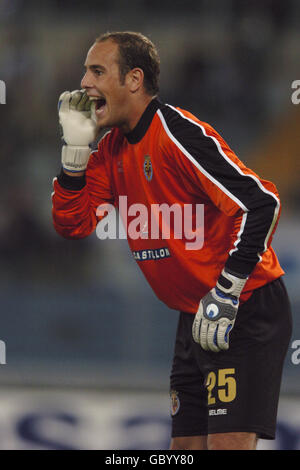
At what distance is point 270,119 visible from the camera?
24.9 ft

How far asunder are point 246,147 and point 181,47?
132 cm

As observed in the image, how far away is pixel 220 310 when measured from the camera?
2.98m

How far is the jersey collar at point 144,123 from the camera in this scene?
3.27m

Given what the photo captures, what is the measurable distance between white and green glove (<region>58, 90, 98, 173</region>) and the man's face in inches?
6.3

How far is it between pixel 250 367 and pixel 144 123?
1031mm

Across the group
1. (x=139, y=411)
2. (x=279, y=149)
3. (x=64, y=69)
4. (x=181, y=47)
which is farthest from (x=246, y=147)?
(x=139, y=411)

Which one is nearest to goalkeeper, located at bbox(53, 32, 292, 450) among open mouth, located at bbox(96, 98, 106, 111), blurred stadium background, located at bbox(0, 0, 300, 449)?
open mouth, located at bbox(96, 98, 106, 111)

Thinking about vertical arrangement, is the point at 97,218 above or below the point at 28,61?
below

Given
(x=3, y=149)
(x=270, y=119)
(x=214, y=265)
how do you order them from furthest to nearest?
(x=270, y=119) < (x=3, y=149) < (x=214, y=265)

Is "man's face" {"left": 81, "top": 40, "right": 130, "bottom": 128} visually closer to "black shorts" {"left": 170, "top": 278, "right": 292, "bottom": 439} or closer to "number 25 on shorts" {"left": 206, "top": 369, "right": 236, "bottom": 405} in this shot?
"black shorts" {"left": 170, "top": 278, "right": 292, "bottom": 439}

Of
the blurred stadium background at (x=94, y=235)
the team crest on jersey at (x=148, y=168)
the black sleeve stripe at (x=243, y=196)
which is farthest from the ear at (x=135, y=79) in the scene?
the blurred stadium background at (x=94, y=235)

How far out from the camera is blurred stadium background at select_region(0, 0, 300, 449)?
17.4 ft

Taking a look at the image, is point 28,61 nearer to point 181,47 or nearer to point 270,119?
point 181,47

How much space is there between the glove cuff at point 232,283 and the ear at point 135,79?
84cm
